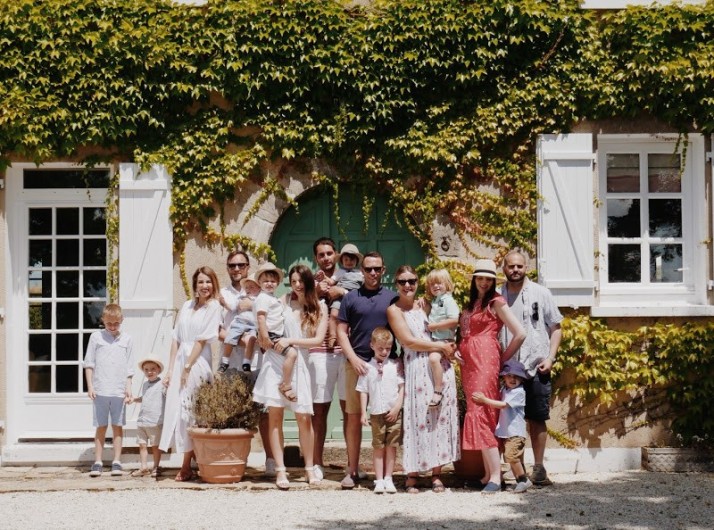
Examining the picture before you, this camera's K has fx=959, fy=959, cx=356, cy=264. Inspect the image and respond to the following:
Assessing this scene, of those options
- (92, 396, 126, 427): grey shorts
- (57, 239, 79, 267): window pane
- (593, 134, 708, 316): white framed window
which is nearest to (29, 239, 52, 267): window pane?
(57, 239, 79, 267): window pane

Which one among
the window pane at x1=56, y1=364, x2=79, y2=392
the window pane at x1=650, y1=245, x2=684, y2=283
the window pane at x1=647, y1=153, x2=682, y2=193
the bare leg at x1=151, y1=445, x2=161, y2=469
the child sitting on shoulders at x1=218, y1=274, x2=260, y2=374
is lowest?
the bare leg at x1=151, y1=445, x2=161, y2=469

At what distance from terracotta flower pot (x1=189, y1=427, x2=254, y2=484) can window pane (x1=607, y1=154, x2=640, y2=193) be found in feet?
12.9

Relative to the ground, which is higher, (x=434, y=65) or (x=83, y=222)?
(x=434, y=65)

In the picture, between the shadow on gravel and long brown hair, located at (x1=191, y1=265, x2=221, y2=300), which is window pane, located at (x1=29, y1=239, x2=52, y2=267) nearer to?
long brown hair, located at (x1=191, y1=265, x2=221, y2=300)

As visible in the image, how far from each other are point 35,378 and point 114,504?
234 cm

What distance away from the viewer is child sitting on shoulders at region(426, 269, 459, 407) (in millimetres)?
6906

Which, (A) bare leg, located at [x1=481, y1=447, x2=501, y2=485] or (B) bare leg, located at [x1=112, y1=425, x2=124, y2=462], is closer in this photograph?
(A) bare leg, located at [x1=481, y1=447, x2=501, y2=485]

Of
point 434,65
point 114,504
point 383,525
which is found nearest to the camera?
point 383,525

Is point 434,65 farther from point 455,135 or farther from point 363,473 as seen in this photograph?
point 363,473

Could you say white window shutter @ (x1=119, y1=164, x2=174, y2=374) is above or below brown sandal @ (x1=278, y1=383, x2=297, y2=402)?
above

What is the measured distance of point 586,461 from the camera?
8188mm

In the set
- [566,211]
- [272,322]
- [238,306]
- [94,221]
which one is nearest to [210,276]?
[238,306]

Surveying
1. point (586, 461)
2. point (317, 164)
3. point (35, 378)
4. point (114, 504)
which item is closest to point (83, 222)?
point (35, 378)

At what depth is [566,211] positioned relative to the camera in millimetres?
8266
